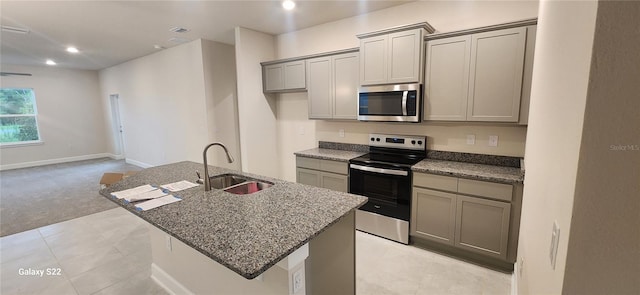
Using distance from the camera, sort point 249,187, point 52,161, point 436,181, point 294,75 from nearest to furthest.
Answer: point 249,187
point 436,181
point 294,75
point 52,161

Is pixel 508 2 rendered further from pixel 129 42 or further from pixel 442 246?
pixel 129 42

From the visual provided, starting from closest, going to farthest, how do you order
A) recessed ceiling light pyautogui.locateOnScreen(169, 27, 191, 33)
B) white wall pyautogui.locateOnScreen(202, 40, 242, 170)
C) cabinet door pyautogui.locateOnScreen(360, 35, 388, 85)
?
cabinet door pyautogui.locateOnScreen(360, 35, 388, 85), recessed ceiling light pyautogui.locateOnScreen(169, 27, 191, 33), white wall pyautogui.locateOnScreen(202, 40, 242, 170)

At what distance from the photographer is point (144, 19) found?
3.53m

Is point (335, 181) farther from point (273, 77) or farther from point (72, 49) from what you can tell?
point (72, 49)

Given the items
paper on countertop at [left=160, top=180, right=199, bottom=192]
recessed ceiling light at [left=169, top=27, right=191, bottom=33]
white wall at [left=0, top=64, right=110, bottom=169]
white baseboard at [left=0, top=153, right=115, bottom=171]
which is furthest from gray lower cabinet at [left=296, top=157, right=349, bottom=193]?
white wall at [left=0, top=64, right=110, bottom=169]

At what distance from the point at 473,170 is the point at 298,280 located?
196 centimetres

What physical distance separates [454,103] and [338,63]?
4.72ft

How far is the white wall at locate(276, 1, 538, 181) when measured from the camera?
8.50 feet

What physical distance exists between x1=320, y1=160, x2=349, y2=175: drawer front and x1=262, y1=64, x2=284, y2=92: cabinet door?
1.38 metres

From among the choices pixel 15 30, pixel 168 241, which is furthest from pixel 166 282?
pixel 15 30

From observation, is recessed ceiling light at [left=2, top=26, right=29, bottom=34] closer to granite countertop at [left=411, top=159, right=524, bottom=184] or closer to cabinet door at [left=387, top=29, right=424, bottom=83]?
cabinet door at [left=387, top=29, right=424, bottom=83]

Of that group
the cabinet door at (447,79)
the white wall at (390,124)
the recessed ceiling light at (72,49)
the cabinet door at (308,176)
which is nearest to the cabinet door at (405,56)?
the cabinet door at (447,79)

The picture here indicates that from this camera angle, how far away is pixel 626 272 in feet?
1.75

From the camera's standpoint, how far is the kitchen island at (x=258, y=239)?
117 centimetres
